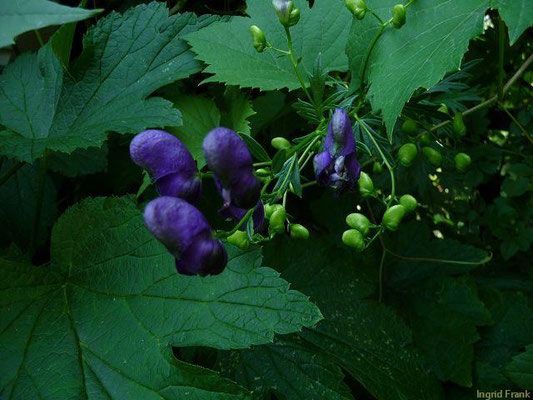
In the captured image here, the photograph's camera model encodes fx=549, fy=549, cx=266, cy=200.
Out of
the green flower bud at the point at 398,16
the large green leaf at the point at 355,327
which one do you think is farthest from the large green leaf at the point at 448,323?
the green flower bud at the point at 398,16

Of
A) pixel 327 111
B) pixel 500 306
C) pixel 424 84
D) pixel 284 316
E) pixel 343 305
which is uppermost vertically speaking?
pixel 424 84

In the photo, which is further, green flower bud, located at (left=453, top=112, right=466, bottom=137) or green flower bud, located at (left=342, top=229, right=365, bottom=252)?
green flower bud, located at (left=453, top=112, right=466, bottom=137)

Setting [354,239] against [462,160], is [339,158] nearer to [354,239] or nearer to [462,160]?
[354,239]

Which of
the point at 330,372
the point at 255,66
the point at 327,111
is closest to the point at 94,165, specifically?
the point at 255,66

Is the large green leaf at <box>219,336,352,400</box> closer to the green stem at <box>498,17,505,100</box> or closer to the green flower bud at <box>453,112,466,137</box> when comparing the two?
the green flower bud at <box>453,112,466,137</box>

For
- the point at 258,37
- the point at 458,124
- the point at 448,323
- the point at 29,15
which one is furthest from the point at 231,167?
the point at 448,323

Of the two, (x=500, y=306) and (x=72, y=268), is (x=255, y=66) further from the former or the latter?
(x=500, y=306)

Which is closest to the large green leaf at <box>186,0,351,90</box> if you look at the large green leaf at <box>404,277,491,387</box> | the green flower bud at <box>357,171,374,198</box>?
the green flower bud at <box>357,171,374,198</box>
